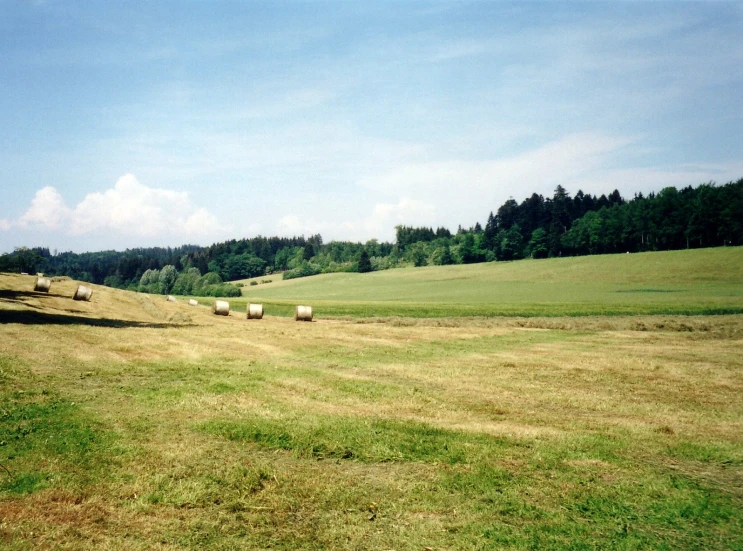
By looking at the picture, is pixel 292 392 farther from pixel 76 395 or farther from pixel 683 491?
pixel 683 491

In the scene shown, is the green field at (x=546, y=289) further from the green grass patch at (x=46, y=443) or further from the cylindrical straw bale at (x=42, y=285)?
the green grass patch at (x=46, y=443)

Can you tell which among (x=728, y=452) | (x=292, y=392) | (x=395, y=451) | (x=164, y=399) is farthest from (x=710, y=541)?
(x=164, y=399)

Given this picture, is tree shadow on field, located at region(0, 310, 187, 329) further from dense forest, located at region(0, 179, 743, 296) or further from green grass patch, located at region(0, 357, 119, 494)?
dense forest, located at region(0, 179, 743, 296)

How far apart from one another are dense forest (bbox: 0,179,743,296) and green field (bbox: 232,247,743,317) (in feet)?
65.1

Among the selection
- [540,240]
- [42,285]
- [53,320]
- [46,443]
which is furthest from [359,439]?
[540,240]

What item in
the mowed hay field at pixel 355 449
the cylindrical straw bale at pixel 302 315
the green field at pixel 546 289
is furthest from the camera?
the green field at pixel 546 289

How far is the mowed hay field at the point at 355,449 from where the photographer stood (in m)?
6.89

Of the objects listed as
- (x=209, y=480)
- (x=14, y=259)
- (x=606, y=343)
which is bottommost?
(x=606, y=343)

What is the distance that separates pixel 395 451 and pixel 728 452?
23.1 feet

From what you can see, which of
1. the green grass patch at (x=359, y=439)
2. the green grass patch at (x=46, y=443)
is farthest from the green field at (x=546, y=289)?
the green grass patch at (x=46, y=443)

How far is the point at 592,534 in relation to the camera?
692 centimetres

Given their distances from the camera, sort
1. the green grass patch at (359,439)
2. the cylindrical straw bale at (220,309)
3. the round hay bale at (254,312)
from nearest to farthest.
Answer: the green grass patch at (359,439), the round hay bale at (254,312), the cylindrical straw bale at (220,309)

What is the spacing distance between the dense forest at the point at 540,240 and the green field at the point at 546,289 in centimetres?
1984

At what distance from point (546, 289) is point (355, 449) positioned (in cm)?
7885
